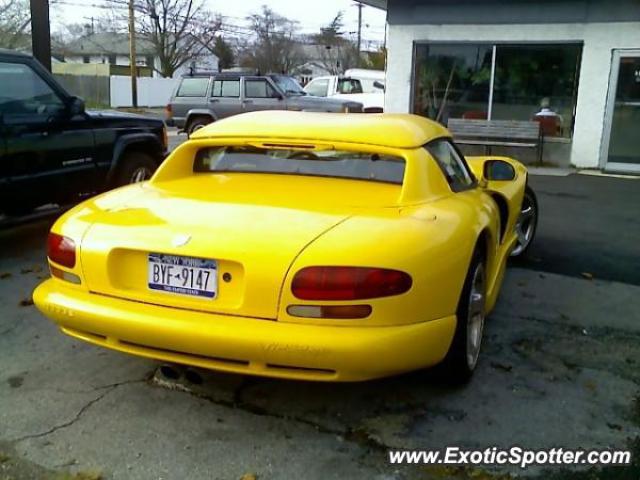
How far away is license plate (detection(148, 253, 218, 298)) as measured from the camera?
275 cm

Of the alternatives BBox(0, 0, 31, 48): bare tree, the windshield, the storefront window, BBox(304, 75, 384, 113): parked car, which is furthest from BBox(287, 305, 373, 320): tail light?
BBox(0, 0, 31, 48): bare tree

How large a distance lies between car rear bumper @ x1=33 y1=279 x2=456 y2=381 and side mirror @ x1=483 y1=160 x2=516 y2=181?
1825 mm

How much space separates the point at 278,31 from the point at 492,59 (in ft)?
162

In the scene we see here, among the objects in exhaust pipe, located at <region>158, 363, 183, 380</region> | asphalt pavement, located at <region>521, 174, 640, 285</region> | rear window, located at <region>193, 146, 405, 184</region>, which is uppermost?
rear window, located at <region>193, 146, 405, 184</region>

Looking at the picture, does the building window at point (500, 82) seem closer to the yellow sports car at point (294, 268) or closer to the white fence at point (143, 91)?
the yellow sports car at point (294, 268)

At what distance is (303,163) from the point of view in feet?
12.6

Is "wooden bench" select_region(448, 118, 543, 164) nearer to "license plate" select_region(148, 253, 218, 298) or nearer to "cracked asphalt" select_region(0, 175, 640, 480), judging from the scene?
"cracked asphalt" select_region(0, 175, 640, 480)

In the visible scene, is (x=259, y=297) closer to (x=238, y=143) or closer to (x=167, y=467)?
(x=167, y=467)

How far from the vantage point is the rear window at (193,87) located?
57.2 ft

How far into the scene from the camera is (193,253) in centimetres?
275

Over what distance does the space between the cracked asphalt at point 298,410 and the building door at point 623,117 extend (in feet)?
30.5

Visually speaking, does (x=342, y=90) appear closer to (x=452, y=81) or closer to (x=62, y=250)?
(x=452, y=81)

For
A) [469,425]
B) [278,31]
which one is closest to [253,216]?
[469,425]

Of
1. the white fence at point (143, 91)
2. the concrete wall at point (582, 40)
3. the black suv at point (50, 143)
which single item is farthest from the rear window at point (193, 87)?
the white fence at point (143, 91)
